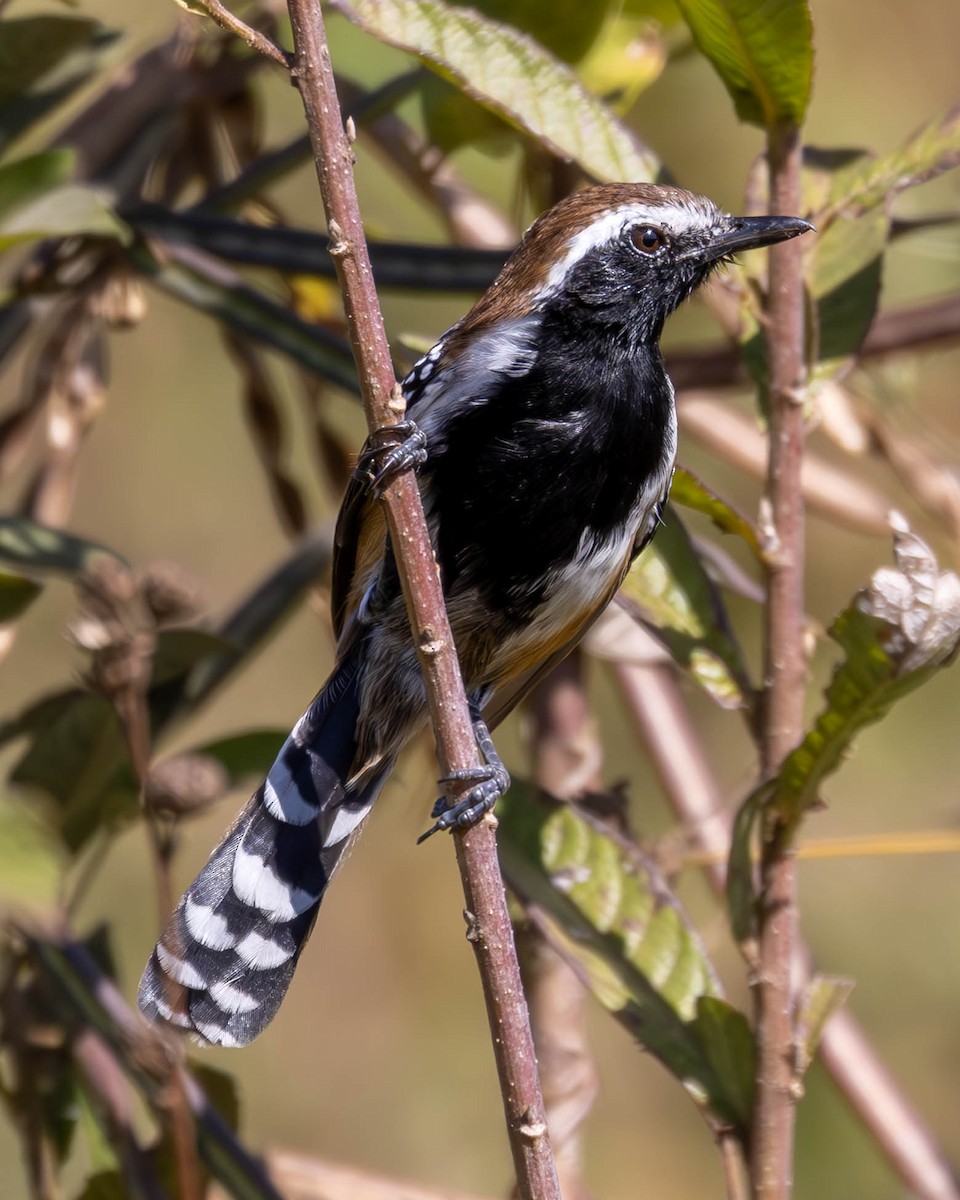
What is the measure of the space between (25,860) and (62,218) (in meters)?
0.93

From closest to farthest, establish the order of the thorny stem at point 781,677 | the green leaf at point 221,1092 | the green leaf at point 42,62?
the thorny stem at point 781,677
the green leaf at point 221,1092
the green leaf at point 42,62

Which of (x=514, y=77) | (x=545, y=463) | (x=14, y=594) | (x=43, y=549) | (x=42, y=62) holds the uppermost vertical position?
(x=42, y=62)

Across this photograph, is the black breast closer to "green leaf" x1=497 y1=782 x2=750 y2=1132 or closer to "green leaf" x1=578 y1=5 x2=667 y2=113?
"green leaf" x1=497 y1=782 x2=750 y2=1132

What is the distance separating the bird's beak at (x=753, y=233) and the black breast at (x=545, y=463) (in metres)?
0.24

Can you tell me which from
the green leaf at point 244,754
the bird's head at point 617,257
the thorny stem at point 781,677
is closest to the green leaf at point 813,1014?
the thorny stem at point 781,677

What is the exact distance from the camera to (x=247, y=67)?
2771mm

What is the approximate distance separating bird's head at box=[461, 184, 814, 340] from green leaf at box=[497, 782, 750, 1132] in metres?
0.80

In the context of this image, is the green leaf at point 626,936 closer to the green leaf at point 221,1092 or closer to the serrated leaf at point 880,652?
the serrated leaf at point 880,652

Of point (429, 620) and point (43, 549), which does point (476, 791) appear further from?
point (43, 549)

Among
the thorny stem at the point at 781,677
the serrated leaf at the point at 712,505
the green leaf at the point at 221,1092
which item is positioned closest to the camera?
the thorny stem at the point at 781,677

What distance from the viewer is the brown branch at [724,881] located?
2418 mm

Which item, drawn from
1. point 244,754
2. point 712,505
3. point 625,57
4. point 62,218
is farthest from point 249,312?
point 712,505

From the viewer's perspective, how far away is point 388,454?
182 centimetres

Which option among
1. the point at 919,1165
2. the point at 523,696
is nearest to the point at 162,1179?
the point at 523,696
